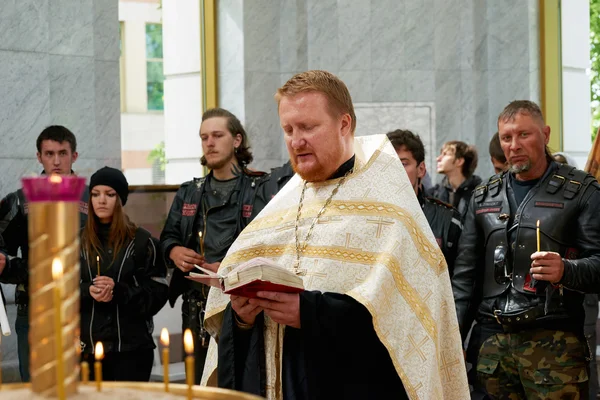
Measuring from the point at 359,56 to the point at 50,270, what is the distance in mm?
10608

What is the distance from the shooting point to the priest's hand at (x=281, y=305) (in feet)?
11.9

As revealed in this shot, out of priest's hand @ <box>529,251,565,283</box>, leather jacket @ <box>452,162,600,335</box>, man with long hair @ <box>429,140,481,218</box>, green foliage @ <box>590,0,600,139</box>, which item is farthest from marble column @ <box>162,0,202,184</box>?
priest's hand @ <box>529,251,565,283</box>

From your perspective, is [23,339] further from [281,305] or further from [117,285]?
[281,305]

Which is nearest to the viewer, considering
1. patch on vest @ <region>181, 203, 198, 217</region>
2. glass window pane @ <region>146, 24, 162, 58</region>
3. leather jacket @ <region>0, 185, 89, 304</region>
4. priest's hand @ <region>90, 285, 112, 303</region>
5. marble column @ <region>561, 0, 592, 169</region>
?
priest's hand @ <region>90, 285, 112, 303</region>

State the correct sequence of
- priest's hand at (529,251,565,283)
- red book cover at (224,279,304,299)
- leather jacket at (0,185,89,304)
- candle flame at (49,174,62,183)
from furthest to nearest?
leather jacket at (0,185,89,304), priest's hand at (529,251,565,283), red book cover at (224,279,304,299), candle flame at (49,174,62,183)

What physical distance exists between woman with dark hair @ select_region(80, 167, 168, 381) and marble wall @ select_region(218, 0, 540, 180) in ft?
16.6

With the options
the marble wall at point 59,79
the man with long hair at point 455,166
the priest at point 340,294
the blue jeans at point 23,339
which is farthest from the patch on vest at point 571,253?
the marble wall at point 59,79

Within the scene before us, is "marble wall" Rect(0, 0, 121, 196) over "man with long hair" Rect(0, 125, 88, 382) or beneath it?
over

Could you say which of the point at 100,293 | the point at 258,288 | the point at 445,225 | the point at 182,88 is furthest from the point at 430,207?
the point at 182,88

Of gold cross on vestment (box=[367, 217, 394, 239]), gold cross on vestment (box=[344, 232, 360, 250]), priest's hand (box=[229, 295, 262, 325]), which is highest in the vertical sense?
gold cross on vestment (box=[367, 217, 394, 239])

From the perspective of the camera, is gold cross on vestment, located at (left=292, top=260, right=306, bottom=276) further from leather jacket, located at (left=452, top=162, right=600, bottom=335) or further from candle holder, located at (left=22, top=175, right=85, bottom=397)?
candle holder, located at (left=22, top=175, right=85, bottom=397)

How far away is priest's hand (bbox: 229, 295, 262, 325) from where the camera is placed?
3.71 metres

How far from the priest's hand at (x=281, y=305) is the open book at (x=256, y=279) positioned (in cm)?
2

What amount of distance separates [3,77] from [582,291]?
578 cm
